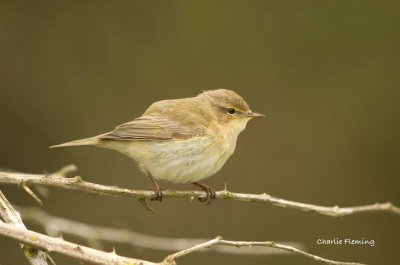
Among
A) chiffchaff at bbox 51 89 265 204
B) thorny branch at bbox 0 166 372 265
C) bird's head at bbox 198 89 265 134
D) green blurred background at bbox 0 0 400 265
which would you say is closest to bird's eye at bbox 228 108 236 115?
bird's head at bbox 198 89 265 134

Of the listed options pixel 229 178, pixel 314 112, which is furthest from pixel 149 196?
pixel 314 112

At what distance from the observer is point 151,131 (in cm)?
460

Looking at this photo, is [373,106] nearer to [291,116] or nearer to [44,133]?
[291,116]

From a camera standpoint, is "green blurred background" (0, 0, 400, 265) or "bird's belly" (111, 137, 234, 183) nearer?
"bird's belly" (111, 137, 234, 183)

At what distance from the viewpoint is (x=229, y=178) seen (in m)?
7.16

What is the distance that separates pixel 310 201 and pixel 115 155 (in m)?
2.57

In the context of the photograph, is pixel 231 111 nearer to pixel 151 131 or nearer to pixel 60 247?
pixel 151 131

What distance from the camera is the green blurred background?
278 inches

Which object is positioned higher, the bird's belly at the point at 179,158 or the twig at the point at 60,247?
the bird's belly at the point at 179,158

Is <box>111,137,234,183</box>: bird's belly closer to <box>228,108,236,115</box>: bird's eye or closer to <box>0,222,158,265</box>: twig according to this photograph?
<box>228,108,236,115</box>: bird's eye

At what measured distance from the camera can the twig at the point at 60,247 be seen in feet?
8.39

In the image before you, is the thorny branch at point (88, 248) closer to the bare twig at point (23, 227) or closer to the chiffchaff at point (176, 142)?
the bare twig at point (23, 227)

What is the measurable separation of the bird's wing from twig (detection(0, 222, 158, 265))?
1.88m

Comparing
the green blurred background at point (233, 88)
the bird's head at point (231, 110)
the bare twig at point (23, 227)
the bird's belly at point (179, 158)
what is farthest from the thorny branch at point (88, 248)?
the green blurred background at point (233, 88)
